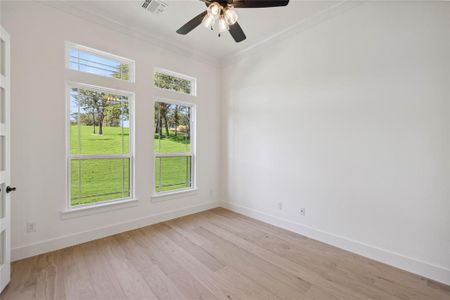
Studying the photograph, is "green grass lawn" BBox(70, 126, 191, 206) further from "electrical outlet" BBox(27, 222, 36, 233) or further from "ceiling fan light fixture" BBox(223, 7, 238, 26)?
"ceiling fan light fixture" BBox(223, 7, 238, 26)

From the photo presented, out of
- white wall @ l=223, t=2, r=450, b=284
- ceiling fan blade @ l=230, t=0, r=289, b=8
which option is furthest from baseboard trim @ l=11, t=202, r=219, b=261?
ceiling fan blade @ l=230, t=0, r=289, b=8

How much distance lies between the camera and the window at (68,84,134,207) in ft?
9.13

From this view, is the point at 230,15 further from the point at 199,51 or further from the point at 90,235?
the point at 90,235

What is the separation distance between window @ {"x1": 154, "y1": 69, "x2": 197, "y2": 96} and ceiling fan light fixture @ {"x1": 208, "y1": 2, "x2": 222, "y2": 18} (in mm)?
1983

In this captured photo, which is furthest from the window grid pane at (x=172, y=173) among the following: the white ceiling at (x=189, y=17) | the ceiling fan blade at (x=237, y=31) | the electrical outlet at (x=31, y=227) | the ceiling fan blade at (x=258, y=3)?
the ceiling fan blade at (x=258, y=3)

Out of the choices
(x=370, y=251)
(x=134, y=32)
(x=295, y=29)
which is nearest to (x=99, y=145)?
(x=134, y=32)

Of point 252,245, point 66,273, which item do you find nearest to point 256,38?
point 252,245

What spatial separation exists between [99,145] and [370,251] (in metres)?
3.85

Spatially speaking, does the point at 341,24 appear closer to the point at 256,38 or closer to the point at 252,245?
the point at 256,38

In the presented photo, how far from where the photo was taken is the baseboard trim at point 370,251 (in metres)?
2.07

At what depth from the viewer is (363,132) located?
8.30 feet

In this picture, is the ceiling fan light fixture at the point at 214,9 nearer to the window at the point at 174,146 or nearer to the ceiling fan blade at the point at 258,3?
the ceiling fan blade at the point at 258,3

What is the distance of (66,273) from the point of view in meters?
2.11

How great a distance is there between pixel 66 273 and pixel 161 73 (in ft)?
10.1
